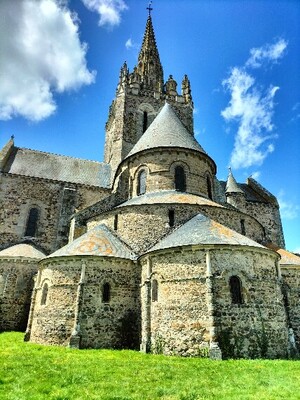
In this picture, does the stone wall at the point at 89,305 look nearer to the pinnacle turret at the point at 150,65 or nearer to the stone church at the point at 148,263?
the stone church at the point at 148,263

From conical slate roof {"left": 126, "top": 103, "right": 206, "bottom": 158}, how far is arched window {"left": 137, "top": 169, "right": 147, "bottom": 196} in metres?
1.62

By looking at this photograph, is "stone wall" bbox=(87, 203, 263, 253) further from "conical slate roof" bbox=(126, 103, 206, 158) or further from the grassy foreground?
the grassy foreground

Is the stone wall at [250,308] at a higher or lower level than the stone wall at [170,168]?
lower

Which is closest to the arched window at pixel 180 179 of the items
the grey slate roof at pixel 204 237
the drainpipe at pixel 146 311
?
the grey slate roof at pixel 204 237

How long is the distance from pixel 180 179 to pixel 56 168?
1298cm

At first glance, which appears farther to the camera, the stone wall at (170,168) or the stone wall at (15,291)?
the stone wall at (170,168)

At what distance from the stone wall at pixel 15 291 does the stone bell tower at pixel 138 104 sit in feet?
41.5

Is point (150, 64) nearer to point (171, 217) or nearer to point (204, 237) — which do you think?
point (171, 217)

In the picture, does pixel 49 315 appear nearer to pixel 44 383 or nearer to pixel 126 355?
pixel 126 355

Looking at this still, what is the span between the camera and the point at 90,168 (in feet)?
97.3

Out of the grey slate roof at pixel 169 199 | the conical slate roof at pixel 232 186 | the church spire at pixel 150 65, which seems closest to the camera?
the grey slate roof at pixel 169 199

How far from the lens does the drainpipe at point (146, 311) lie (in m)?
13.2

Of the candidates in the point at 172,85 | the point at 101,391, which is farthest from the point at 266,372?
the point at 172,85

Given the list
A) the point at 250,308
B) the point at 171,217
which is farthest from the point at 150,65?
the point at 250,308
